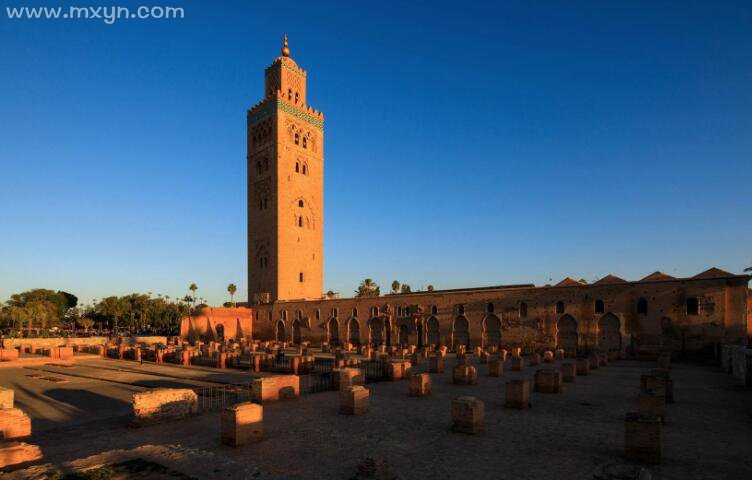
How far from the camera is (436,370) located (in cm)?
1714

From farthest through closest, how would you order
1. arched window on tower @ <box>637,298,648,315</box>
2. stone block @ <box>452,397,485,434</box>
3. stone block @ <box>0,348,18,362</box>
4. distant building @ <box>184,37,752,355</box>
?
stone block @ <box>0,348,18,362</box>
arched window on tower @ <box>637,298,648,315</box>
distant building @ <box>184,37,752,355</box>
stone block @ <box>452,397,485,434</box>

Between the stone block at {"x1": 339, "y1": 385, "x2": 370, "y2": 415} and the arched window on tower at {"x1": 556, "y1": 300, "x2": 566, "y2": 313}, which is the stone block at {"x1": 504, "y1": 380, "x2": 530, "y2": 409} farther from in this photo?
the arched window on tower at {"x1": 556, "y1": 300, "x2": 566, "y2": 313}

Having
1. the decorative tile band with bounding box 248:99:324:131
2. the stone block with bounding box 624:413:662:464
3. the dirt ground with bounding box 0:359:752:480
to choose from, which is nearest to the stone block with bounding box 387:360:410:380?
the dirt ground with bounding box 0:359:752:480

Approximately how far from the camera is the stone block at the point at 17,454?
6.18 metres

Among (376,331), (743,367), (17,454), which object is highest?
(17,454)

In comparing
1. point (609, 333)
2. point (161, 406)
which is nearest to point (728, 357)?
point (609, 333)

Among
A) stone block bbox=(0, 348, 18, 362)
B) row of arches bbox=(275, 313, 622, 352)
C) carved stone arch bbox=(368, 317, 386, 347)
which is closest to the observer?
row of arches bbox=(275, 313, 622, 352)

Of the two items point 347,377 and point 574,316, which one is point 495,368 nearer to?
point 347,377

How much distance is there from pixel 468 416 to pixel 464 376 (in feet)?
20.7

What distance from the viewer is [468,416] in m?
7.92

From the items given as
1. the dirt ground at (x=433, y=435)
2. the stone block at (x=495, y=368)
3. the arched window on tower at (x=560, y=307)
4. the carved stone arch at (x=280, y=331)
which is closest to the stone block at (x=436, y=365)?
the stone block at (x=495, y=368)

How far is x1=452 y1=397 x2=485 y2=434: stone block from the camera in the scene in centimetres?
788

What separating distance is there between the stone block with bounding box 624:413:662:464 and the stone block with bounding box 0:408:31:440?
10538mm

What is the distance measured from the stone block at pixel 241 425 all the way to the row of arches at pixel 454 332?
66.7ft
